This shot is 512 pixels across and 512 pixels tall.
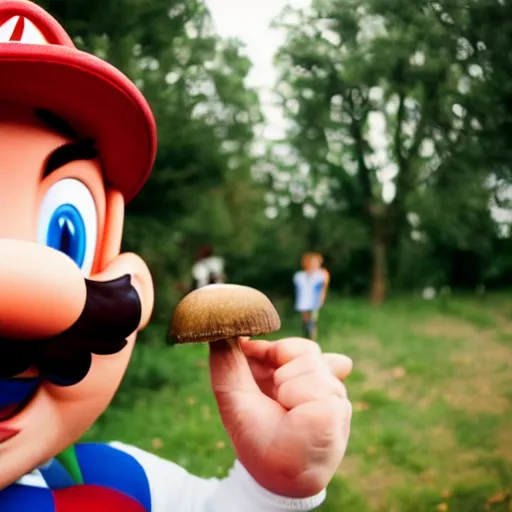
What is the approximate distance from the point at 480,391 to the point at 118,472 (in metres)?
3.18

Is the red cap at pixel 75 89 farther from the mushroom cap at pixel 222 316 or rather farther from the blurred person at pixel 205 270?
the blurred person at pixel 205 270

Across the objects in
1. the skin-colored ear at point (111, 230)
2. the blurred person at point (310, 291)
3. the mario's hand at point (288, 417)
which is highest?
the skin-colored ear at point (111, 230)

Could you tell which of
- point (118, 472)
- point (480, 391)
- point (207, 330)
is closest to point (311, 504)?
point (207, 330)

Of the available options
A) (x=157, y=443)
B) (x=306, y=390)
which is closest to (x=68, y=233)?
(x=306, y=390)

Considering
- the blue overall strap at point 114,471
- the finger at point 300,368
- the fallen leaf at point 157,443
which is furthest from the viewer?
the fallen leaf at point 157,443

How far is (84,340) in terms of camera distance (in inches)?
39.8

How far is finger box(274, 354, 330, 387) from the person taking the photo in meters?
0.99

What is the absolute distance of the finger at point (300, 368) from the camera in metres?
0.99

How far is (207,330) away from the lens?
0.93m

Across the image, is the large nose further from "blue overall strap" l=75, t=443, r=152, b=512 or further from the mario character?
"blue overall strap" l=75, t=443, r=152, b=512

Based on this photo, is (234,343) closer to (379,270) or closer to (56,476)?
(56,476)

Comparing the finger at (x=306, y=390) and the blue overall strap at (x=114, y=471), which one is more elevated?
the finger at (x=306, y=390)

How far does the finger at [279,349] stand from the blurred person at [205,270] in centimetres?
530

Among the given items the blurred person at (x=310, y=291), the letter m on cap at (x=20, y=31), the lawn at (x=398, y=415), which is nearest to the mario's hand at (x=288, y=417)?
the letter m on cap at (x=20, y=31)
